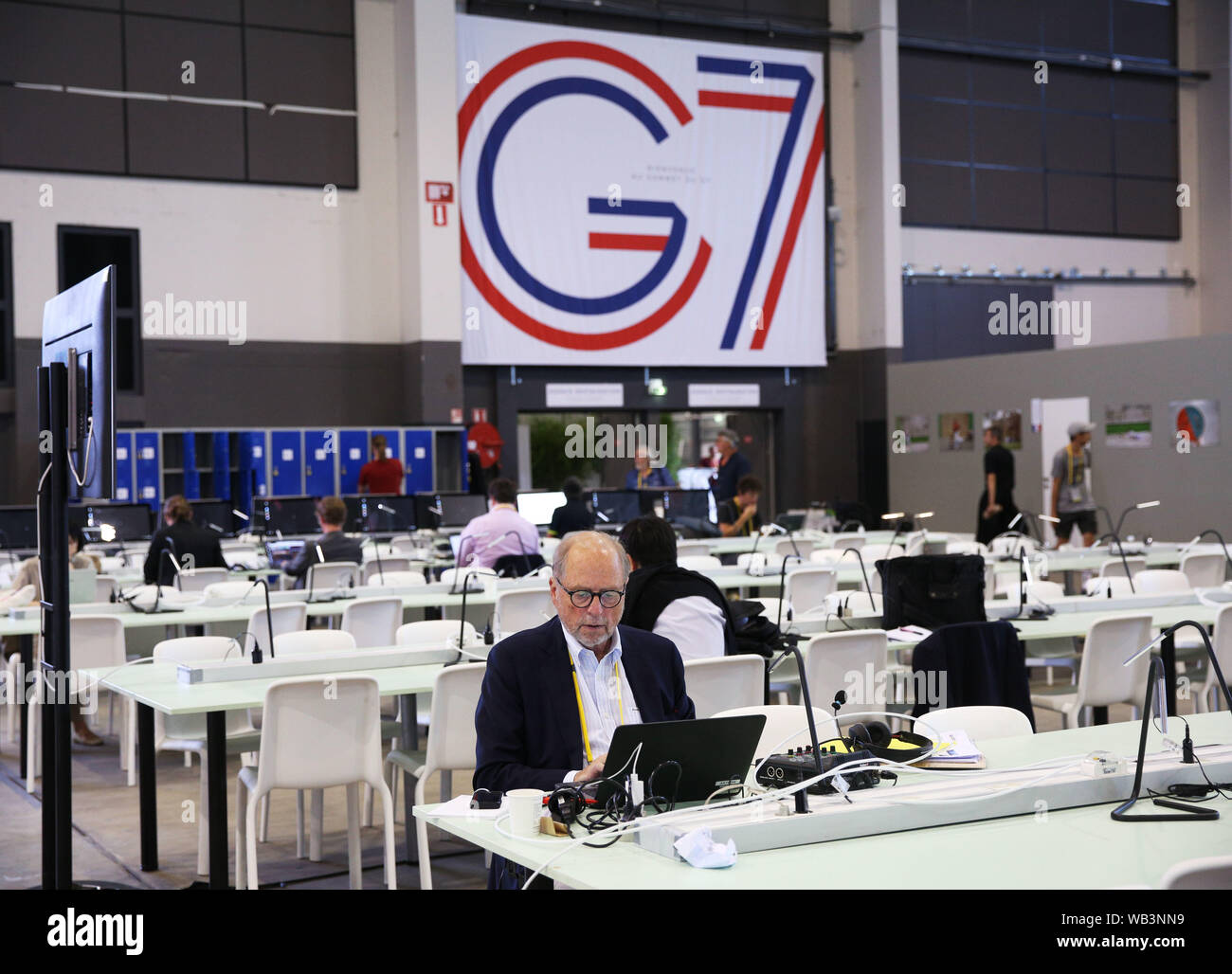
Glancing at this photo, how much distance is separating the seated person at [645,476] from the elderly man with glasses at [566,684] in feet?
33.9

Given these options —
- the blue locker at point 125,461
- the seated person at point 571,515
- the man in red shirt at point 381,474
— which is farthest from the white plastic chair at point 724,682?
the blue locker at point 125,461

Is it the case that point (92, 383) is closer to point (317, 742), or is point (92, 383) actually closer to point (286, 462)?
point (317, 742)

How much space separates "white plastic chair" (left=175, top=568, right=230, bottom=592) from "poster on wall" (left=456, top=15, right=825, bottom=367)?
712 centimetres

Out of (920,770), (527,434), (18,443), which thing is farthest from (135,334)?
(920,770)

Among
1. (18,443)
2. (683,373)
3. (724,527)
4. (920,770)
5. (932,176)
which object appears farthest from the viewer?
(932,176)

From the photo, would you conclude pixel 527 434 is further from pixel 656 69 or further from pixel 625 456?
pixel 656 69

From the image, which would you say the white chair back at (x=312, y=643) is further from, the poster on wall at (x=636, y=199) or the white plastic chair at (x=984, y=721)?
the poster on wall at (x=636, y=199)

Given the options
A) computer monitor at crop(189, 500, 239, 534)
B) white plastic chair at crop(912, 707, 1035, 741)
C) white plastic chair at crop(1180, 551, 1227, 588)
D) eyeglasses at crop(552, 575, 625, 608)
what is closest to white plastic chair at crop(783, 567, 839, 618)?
white plastic chair at crop(1180, 551, 1227, 588)

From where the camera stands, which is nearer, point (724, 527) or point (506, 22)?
point (724, 527)

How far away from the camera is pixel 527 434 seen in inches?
650

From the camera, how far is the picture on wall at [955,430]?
658 inches

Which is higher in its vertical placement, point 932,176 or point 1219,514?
point 932,176

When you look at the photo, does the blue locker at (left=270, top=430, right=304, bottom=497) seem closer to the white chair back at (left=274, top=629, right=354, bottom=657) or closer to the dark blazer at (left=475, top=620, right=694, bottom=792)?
the white chair back at (left=274, top=629, right=354, bottom=657)
